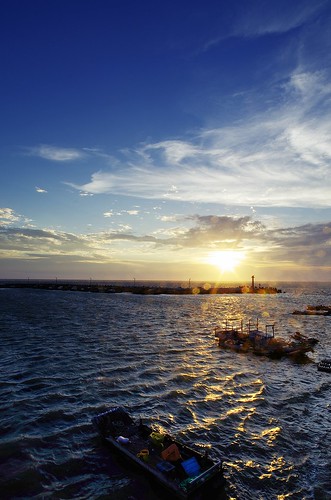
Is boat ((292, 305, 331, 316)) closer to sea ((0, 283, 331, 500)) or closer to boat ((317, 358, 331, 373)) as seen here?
sea ((0, 283, 331, 500))

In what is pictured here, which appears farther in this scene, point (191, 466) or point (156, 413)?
point (156, 413)

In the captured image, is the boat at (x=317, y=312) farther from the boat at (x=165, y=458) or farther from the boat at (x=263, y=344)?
the boat at (x=165, y=458)

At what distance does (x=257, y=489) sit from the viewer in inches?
600

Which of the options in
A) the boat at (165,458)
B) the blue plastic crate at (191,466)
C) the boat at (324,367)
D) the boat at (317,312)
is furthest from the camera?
the boat at (317,312)

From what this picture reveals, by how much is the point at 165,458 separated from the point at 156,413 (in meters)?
7.67

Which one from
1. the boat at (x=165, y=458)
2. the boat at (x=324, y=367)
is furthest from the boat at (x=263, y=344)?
the boat at (x=165, y=458)

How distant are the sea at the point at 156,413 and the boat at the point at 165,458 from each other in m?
0.82

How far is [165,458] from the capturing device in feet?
50.2

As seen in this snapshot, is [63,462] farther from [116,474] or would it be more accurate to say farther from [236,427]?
[236,427]

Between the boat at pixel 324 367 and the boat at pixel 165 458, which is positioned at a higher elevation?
the boat at pixel 165 458

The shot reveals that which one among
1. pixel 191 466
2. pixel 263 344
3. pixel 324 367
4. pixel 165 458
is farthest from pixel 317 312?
pixel 191 466

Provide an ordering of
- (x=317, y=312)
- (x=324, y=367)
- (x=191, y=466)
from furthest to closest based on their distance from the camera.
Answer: (x=317, y=312), (x=324, y=367), (x=191, y=466)

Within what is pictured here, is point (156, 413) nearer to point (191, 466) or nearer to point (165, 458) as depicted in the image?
point (165, 458)

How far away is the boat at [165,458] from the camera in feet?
44.9
